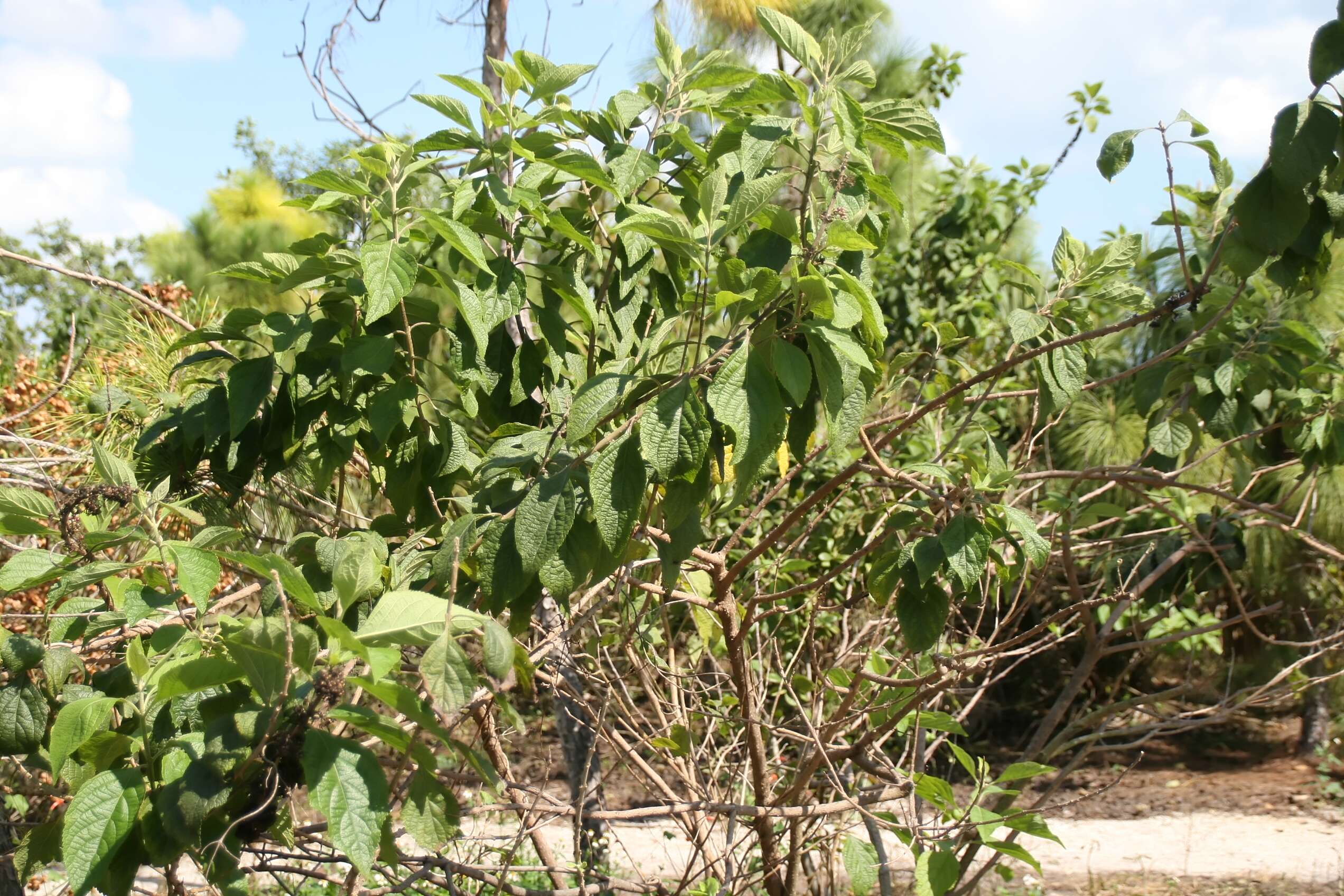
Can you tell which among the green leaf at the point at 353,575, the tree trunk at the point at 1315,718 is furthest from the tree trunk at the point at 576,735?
the tree trunk at the point at 1315,718

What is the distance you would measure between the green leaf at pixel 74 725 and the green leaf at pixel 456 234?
0.64 m

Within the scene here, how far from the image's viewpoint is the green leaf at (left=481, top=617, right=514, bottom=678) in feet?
2.89

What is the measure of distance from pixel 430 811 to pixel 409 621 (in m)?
0.22

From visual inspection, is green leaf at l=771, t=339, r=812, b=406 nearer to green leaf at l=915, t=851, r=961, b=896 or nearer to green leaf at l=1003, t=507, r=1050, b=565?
green leaf at l=1003, t=507, r=1050, b=565

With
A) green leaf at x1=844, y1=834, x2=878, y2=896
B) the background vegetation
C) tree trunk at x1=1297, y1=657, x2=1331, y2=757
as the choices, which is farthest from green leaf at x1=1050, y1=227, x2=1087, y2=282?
tree trunk at x1=1297, y1=657, x2=1331, y2=757

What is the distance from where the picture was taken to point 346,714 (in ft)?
2.88

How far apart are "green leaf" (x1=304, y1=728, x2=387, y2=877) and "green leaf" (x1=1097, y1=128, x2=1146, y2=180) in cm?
128

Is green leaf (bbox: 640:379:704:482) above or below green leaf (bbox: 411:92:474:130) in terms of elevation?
below

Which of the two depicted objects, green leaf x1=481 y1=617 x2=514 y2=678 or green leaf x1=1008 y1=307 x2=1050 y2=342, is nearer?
green leaf x1=481 y1=617 x2=514 y2=678

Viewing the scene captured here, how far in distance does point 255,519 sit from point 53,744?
1.72m

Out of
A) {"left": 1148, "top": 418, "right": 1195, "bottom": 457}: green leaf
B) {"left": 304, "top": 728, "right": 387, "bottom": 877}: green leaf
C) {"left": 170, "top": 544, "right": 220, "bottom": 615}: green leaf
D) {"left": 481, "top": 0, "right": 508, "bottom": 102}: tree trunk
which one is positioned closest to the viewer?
{"left": 304, "top": 728, "right": 387, "bottom": 877}: green leaf

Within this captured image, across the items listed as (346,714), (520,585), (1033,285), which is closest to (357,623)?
(520,585)

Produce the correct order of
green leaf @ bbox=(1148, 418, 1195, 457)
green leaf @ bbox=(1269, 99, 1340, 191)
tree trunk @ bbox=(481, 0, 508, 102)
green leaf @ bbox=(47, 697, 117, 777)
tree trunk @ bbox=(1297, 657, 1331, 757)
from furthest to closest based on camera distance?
tree trunk @ bbox=(1297, 657, 1331, 757)
tree trunk @ bbox=(481, 0, 508, 102)
green leaf @ bbox=(1148, 418, 1195, 457)
green leaf @ bbox=(1269, 99, 1340, 191)
green leaf @ bbox=(47, 697, 117, 777)

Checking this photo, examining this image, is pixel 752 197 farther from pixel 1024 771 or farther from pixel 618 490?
pixel 1024 771
